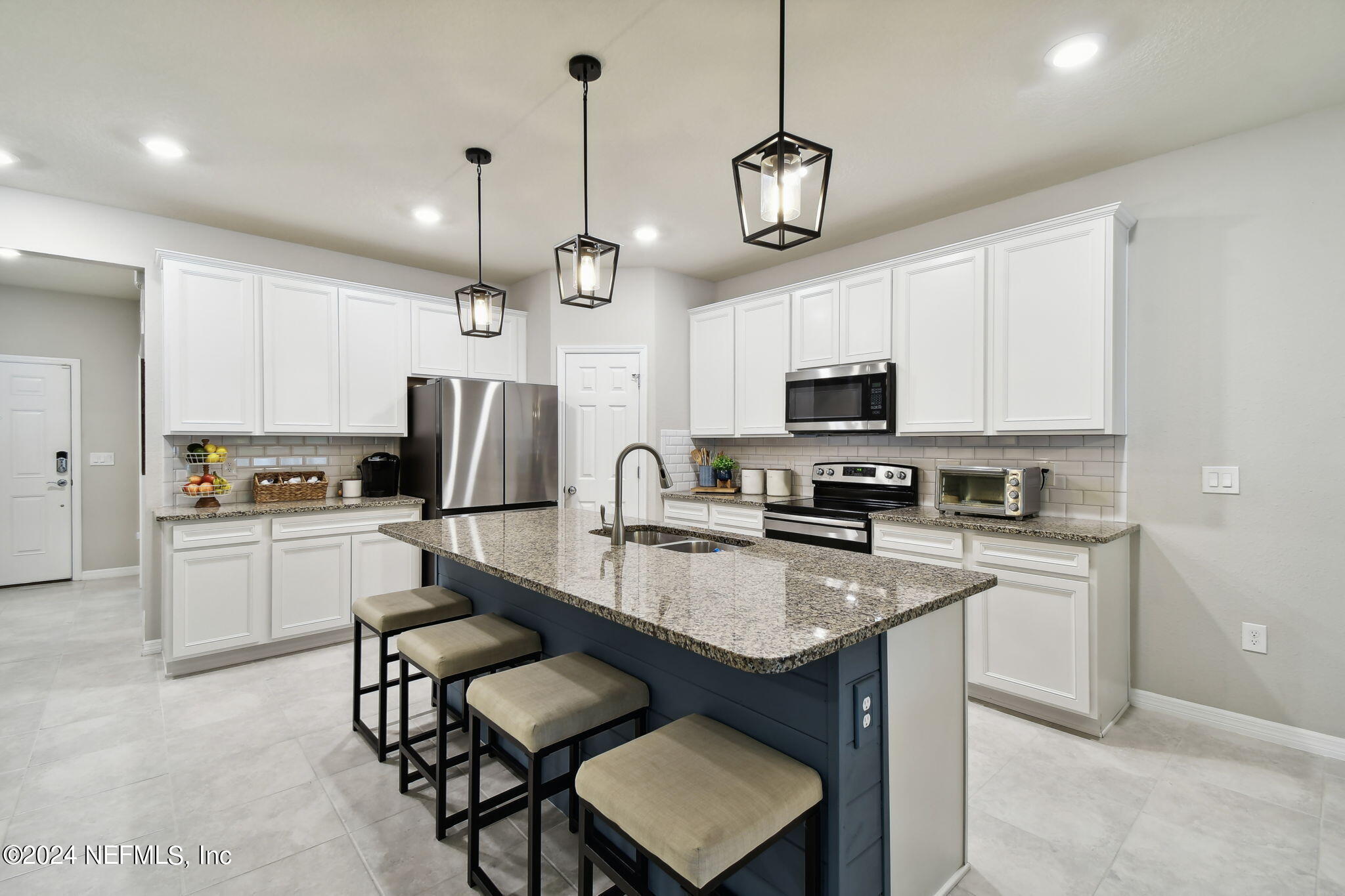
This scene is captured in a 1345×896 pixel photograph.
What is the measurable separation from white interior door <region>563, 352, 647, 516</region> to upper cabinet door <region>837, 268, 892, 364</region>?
63.8 inches

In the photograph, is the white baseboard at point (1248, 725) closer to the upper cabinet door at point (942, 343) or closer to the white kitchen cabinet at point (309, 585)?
the upper cabinet door at point (942, 343)

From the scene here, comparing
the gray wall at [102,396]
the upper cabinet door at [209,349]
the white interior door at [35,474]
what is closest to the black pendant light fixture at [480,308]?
the upper cabinet door at [209,349]

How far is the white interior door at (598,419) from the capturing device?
4680mm

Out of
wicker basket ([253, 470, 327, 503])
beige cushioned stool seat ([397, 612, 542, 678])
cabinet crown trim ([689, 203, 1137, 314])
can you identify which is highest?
cabinet crown trim ([689, 203, 1137, 314])

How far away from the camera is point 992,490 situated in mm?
3053

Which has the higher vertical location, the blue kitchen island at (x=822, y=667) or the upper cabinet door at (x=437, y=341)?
the upper cabinet door at (x=437, y=341)

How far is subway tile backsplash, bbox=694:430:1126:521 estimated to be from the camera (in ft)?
9.75

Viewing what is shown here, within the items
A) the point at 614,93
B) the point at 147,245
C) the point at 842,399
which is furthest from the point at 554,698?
the point at 147,245

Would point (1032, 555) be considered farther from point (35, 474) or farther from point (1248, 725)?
point (35, 474)

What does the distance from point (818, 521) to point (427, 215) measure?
2.96 meters

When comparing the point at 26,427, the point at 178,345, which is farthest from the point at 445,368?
the point at 26,427

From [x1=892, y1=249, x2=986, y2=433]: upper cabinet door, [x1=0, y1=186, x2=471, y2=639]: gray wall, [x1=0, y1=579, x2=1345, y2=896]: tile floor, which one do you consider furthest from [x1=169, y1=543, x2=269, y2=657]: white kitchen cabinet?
[x1=892, y1=249, x2=986, y2=433]: upper cabinet door

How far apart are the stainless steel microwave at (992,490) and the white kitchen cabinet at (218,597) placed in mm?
3866

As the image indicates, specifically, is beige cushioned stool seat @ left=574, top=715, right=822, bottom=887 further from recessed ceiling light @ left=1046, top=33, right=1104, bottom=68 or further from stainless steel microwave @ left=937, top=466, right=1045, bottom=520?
recessed ceiling light @ left=1046, top=33, right=1104, bottom=68
